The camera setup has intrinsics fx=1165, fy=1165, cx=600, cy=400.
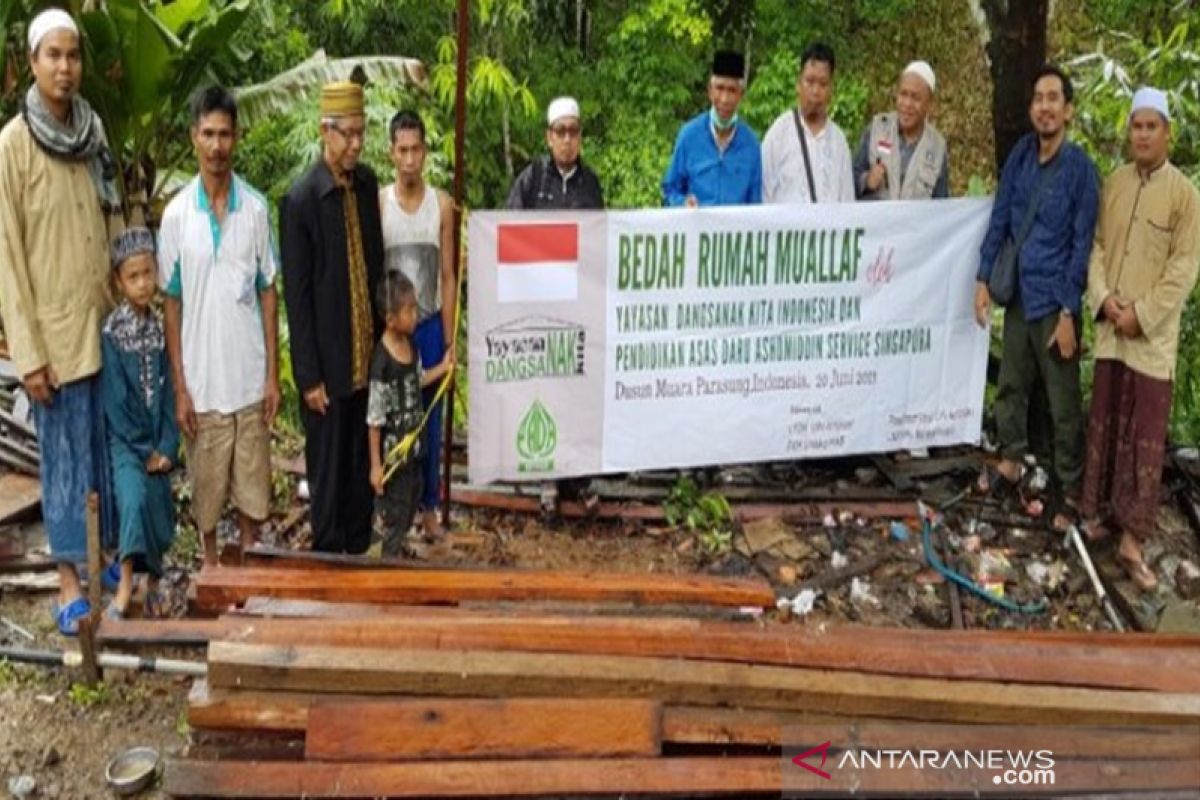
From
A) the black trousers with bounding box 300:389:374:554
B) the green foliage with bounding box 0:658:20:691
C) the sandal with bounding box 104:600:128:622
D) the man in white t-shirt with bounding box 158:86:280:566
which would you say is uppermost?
the man in white t-shirt with bounding box 158:86:280:566

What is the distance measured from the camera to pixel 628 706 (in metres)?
3.24

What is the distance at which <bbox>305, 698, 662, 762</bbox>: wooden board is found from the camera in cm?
315

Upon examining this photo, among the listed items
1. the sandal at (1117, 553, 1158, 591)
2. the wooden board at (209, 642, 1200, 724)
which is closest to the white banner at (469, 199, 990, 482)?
the sandal at (1117, 553, 1158, 591)

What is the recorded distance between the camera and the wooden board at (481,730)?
3154 millimetres

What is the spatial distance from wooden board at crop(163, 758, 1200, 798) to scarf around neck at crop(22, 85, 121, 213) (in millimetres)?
2419

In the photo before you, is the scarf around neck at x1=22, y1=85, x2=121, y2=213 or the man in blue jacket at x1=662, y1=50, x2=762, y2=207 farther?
the man in blue jacket at x1=662, y1=50, x2=762, y2=207

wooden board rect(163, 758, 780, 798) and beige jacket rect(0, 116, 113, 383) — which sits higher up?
beige jacket rect(0, 116, 113, 383)

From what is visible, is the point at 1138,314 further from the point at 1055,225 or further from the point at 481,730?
the point at 481,730

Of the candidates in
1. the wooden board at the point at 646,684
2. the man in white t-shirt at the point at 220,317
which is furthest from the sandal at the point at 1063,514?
the man in white t-shirt at the point at 220,317

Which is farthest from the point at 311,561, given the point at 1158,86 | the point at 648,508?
the point at 1158,86

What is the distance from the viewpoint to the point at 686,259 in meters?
5.75

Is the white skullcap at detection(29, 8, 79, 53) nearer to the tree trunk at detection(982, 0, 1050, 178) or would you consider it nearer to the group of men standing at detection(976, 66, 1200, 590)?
the group of men standing at detection(976, 66, 1200, 590)

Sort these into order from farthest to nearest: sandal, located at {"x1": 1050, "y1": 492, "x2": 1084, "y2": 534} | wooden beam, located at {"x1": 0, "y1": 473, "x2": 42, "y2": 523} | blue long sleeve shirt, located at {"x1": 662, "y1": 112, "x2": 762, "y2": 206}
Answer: sandal, located at {"x1": 1050, "y1": 492, "x2": 1084, "y2": 534} → blue long sleeve shirt, located at {"x1": 662, "y1": 112, "x2": 762, "y2": 206} → wooden beam, located at {"x1": 0, "y1": 473, "x2": 42, "y2": 523}

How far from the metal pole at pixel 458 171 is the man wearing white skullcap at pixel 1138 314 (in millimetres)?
3047
